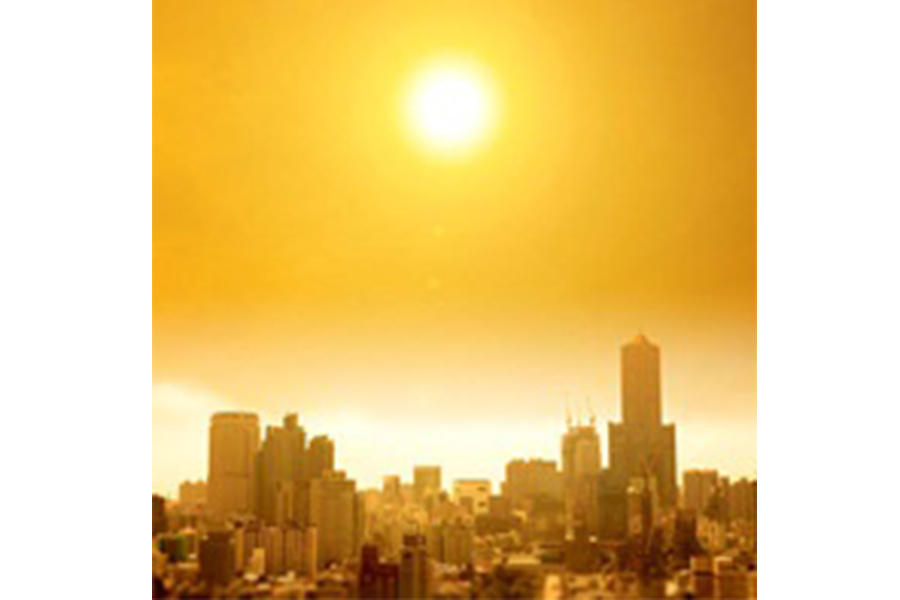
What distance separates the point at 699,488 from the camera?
10.2 feet

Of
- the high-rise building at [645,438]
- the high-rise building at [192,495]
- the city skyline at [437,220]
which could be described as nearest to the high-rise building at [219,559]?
the high-rise building at [192,495]

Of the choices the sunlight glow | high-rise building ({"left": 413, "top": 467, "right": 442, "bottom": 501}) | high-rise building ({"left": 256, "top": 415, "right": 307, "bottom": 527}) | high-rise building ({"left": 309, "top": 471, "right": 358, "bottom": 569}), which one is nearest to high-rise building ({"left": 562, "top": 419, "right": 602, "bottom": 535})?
high-rise building ({"left": 413, "top": 467, "right": 442, "bottom": 501})

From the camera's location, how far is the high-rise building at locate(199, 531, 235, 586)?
3166 mm

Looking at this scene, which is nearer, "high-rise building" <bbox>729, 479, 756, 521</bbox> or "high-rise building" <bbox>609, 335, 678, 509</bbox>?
"high-rise building" <bbox>729, 479, 756, 521</bbox>

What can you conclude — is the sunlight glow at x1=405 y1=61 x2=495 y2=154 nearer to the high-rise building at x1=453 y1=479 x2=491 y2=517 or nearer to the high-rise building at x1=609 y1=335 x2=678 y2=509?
the high-rise building at x1=609 y1=335 x2=678 y2=509

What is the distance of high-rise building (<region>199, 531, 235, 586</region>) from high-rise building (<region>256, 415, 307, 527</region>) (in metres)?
0.14

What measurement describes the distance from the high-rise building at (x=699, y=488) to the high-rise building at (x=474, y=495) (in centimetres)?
62

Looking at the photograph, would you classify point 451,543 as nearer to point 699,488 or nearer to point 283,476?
point 283,476

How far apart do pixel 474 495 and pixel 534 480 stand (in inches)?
7.7

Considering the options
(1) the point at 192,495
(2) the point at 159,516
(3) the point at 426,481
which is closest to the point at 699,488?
(3) the point at 426,481
